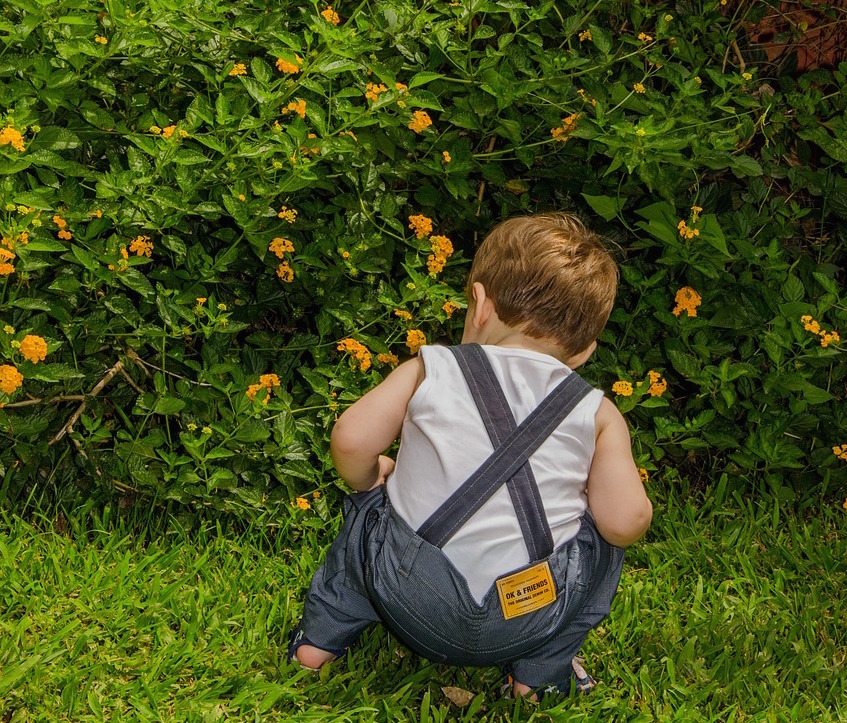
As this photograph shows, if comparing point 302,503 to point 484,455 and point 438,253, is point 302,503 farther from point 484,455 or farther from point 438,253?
point 484,455

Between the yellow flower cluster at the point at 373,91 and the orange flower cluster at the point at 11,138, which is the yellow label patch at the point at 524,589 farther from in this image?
the orange flower cluster at the point at 11,138

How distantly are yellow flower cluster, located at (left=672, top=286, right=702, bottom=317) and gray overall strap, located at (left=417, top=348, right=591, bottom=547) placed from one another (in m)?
1.08

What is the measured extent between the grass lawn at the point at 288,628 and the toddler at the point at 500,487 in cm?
15

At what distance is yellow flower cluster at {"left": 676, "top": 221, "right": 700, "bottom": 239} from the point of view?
2664 millimetres

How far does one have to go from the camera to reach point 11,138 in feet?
6.92

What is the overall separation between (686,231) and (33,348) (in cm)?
163

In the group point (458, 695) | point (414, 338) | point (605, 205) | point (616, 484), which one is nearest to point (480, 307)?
point (616, 484)

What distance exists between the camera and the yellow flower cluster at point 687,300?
9.03 ft

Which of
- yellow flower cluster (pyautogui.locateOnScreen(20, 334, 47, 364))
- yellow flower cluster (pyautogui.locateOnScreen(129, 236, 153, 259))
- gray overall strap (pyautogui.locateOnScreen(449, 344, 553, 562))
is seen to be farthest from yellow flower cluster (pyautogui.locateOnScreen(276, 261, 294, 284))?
gray overall strap (pyautogui.locateOnScreen(449, 344, 553, 562))

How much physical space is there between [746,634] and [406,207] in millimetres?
1400

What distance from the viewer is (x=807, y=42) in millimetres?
3080

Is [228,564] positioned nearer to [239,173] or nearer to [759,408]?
[239,173]

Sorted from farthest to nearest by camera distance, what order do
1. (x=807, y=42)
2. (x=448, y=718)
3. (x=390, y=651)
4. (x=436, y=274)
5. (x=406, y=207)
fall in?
(x=807, y=42)
(x=406, y=207)
(x=436, y=274)
(x=390, y=651)
(x=448, y=718)

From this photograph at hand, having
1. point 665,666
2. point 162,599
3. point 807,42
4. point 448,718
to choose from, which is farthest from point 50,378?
point 807,42
